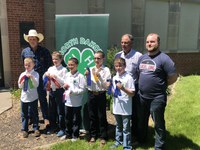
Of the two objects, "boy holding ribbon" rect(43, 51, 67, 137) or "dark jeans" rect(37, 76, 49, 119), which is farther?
"dark jeans" rect(37, 76, 49, 119)

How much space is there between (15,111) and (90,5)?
4963mm

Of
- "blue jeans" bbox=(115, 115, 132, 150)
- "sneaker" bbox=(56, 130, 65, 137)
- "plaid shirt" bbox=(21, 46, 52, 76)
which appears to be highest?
"plaid shirt" bbox=(21, 46, 52, 76)

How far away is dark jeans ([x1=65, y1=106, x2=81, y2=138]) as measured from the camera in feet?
15.7

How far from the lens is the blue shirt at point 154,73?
13.0 ft

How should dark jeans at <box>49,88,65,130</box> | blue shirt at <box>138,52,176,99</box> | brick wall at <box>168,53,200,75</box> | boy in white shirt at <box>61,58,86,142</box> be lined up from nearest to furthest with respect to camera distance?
blue shirt at <box>138,52,176,99</box> → boy in white shirt at <box>61,58,86,142</box> → dark jeans at <box>49,88,65,130</box> → brick wall at <box>168,53,200,75</box>

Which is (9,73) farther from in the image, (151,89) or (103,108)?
(151,89)

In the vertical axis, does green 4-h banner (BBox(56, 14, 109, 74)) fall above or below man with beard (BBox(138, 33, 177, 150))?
above

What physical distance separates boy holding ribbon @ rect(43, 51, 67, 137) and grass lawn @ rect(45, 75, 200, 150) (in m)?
0.54

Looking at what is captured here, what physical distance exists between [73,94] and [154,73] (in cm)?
147

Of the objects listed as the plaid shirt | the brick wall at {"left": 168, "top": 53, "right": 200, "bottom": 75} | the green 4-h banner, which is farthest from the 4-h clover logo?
the brick wall at {"left": 168, "top": 53, "right": 200, "bottom": 75}

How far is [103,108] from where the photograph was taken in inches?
186

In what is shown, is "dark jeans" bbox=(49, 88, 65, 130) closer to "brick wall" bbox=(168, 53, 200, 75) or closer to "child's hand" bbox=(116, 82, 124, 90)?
"child's hand" bbox=(116, 82, 124, 90)

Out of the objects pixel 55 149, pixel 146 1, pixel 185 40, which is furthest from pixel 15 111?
pixel 185 40

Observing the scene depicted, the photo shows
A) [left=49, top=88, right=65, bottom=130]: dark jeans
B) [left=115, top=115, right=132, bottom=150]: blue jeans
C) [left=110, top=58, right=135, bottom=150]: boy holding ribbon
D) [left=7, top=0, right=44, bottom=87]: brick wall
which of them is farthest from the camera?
[left=7, top=0, right=44, bottom=87]: brick wall
